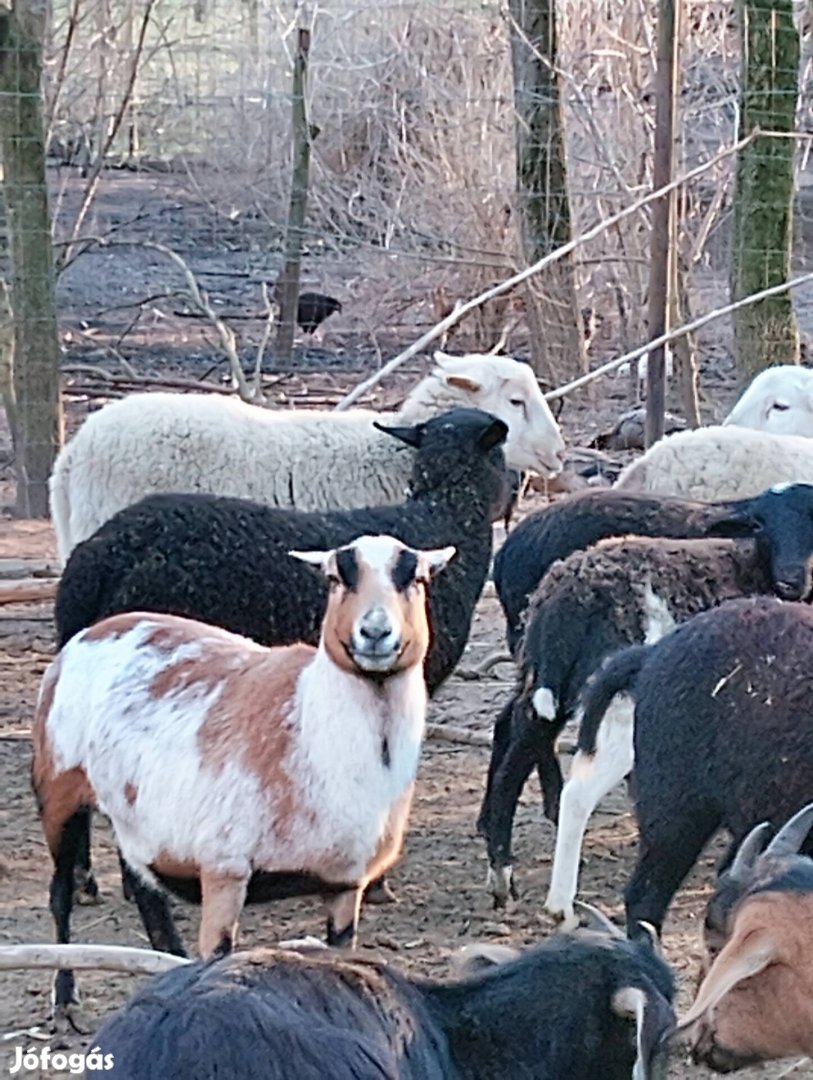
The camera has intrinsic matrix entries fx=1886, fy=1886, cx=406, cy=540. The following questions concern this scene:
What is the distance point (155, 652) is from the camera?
4832 mm

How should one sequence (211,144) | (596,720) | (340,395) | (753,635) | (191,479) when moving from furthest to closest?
(211,144) < (340,395) < (191,479) < (596,720) < (753,635)

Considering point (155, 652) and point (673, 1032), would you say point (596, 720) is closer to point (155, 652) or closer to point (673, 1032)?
point (155, 652)

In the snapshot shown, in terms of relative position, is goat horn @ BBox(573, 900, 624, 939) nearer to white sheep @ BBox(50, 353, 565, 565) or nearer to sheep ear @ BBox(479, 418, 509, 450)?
sheep ear @ BBox(479, 418, 509, 450)

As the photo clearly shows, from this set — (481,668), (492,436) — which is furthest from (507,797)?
(481,668)

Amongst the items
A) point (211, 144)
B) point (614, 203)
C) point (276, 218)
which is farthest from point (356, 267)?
point (614, 203)

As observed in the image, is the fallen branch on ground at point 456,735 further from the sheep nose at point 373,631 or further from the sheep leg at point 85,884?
the sheep nose at point 373,631

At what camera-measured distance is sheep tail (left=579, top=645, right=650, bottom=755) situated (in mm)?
5152

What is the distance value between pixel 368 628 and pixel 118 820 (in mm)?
776

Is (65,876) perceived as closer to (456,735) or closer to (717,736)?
(717,736)

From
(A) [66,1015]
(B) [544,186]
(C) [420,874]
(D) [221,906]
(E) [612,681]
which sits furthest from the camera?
(B) [544,186]

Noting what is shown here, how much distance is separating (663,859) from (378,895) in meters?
1.16

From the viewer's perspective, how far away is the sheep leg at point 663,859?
4812 millimetres

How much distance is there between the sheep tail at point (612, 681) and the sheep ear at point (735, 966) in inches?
55.3

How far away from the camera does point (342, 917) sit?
4625 millimetres
